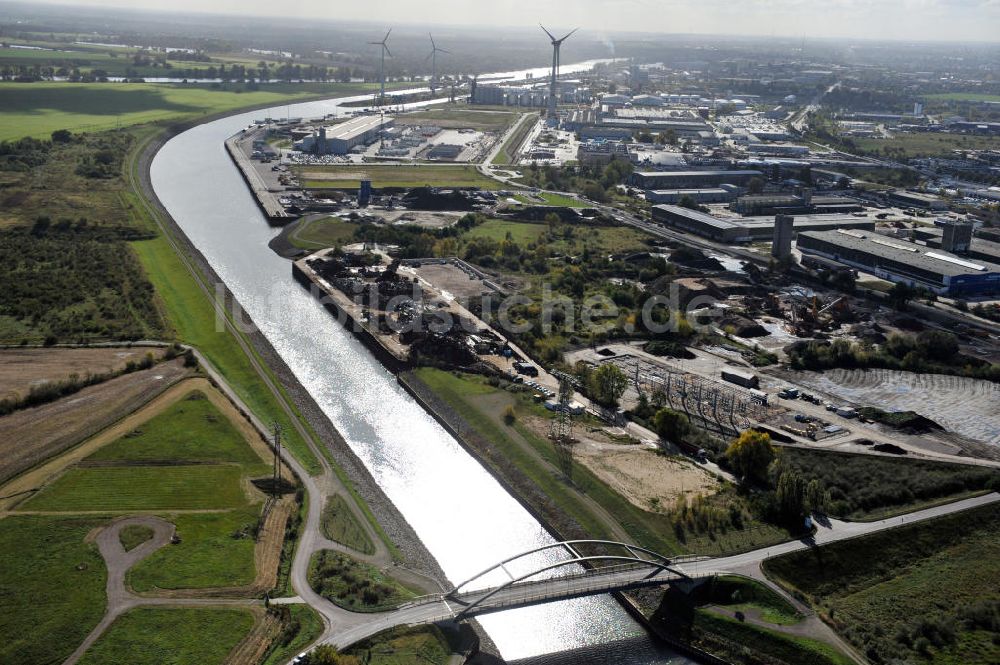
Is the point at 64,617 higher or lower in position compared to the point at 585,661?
higher

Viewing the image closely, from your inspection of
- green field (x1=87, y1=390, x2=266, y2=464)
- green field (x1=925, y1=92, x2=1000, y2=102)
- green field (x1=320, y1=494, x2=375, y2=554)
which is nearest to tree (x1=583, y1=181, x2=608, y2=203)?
green field (x1=87, y1=390, x2=266, y2=464)

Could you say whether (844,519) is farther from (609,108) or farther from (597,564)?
(609,108)

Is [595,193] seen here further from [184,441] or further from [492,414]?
[184,441]

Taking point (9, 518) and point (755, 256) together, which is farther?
point (755, 256)

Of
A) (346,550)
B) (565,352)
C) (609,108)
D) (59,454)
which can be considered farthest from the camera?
(609,108)

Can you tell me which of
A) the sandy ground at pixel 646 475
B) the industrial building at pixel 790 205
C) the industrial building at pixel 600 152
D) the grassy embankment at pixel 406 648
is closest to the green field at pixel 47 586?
the grassy embankment at pixel 406 648

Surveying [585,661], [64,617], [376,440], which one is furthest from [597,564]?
[64,617]

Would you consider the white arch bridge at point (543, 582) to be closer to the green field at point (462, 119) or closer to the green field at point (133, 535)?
the green field at point (133, 535)

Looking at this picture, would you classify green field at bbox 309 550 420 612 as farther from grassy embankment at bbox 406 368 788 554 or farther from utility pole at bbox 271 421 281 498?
grassy embankment at bbox 406 368 788 554

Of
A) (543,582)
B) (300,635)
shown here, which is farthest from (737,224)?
(300,635)
